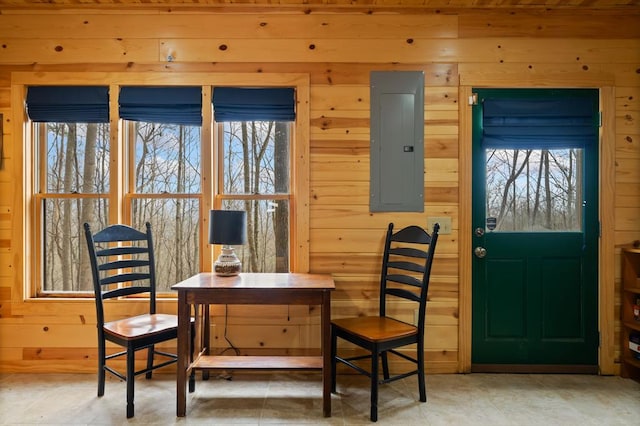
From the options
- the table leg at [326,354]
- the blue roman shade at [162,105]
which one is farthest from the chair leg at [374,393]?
the blue roman shade at [162,105]

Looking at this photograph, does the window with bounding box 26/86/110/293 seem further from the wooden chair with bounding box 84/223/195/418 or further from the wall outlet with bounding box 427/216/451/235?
the wall outlet with bounding box 427/216/451/235

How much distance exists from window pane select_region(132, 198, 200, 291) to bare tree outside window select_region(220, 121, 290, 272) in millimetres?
378

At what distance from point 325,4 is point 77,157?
232cm

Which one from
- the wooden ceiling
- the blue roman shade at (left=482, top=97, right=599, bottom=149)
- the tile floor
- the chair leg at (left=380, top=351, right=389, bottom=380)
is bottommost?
the tile floor

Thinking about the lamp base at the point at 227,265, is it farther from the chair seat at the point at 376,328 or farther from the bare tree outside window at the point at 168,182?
the chair seat at the point at 376,328

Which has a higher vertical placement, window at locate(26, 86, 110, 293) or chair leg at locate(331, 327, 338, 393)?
window at locate(26, 86, 110, 293)

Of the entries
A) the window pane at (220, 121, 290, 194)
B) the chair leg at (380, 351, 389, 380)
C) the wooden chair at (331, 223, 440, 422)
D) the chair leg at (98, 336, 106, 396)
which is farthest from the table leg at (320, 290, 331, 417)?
the chair leg at (98, 336, 106, 396)

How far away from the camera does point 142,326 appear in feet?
8.53

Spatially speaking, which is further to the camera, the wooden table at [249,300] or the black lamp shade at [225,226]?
the black lamp shade at [225,226]

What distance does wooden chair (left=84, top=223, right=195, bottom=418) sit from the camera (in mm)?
2438

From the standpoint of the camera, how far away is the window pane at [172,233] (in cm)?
320

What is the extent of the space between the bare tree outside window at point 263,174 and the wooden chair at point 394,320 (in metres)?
0.81

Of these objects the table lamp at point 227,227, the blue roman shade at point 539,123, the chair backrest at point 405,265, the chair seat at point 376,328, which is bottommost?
the chair seat at point 376,328

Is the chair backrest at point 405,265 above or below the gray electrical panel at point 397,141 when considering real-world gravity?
below
